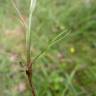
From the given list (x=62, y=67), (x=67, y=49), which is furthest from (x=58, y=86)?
(x=67, y=49)

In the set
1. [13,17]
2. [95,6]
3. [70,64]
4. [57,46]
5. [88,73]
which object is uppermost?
[13,17]

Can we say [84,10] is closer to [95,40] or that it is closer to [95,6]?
[95,6]

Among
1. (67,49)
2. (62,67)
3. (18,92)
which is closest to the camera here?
(18,92)

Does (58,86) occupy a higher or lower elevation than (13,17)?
lower

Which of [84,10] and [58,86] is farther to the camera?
[84,10]

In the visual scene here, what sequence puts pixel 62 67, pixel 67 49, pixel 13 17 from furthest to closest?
1. pixel 13 17
2. pixel 67 49
3. pixel 62 67

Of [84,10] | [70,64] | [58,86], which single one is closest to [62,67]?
[70,64]
